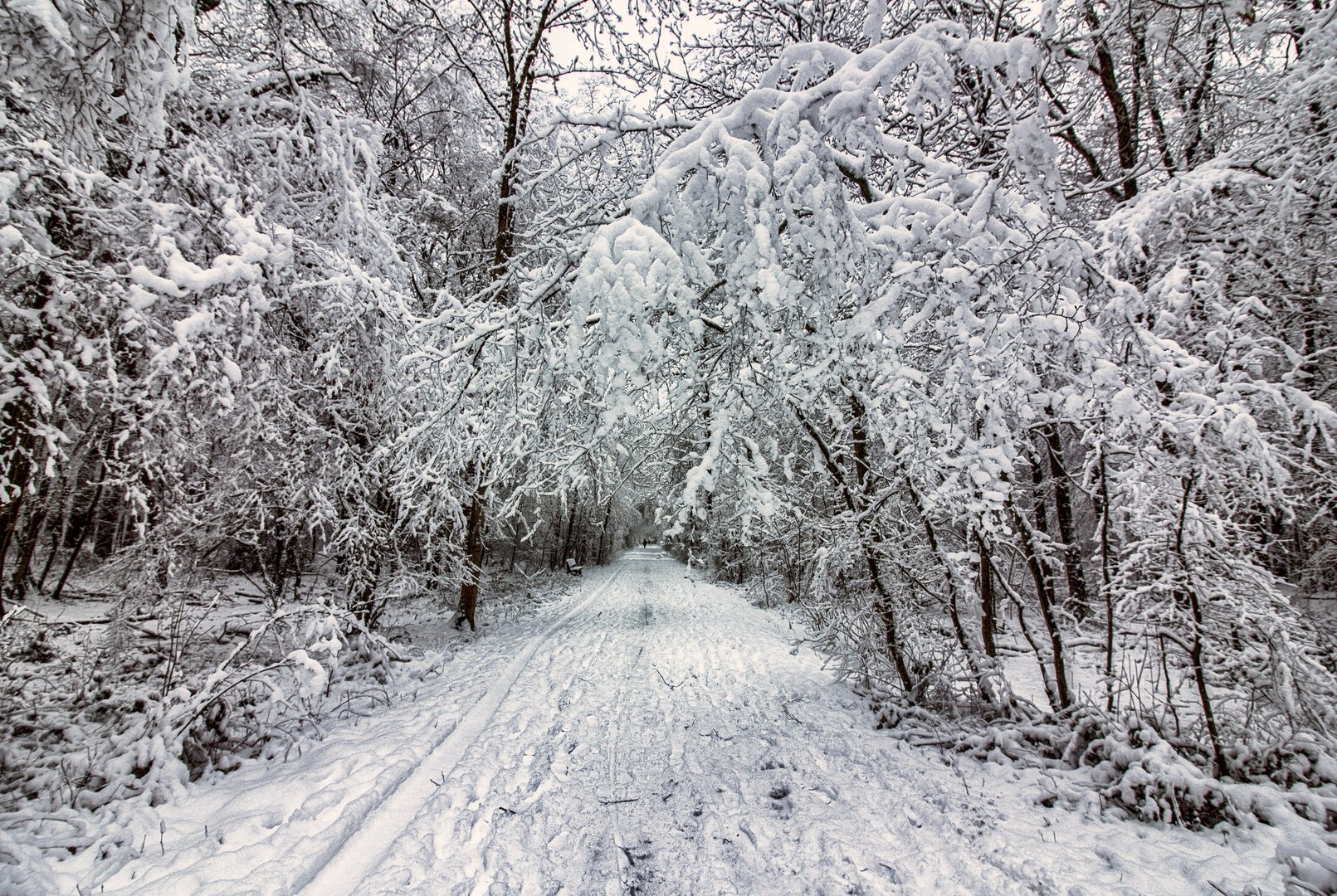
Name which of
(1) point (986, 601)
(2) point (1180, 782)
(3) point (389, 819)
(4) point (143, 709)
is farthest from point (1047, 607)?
(4) point (143, 709)

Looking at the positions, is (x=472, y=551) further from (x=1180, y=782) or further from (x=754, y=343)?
(x=1180, y=782)

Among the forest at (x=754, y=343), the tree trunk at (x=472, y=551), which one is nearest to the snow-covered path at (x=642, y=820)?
the forest at (x=754, y=343)

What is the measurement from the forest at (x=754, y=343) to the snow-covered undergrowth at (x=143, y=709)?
5cm

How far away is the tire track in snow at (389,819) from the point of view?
2.94 meters

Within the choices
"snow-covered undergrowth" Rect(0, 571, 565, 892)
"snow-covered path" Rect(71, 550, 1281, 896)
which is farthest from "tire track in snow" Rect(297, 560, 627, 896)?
"snow-covered undergrowth" Rect(0, 571, 565, 892)

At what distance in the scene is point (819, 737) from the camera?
17.4ft

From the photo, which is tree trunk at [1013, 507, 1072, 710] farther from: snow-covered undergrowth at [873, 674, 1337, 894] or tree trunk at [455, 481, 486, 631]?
tree trunk at [455, 481, 486, 631]

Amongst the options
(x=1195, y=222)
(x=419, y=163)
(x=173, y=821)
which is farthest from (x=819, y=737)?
(x=419, y=163)

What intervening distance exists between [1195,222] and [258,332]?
8668mm

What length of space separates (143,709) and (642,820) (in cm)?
443

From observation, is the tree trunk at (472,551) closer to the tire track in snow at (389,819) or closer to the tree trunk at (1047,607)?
the tire track in snow at (389,819)

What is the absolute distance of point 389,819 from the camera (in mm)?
3586

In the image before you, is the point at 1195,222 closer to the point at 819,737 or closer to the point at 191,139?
the point at 819,737

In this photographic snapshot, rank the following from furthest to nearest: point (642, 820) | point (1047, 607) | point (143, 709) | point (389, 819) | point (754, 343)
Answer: point (1047, 607) → point (143, 709) → point (642, 820) → point (389, 819) → point (754, 343)
